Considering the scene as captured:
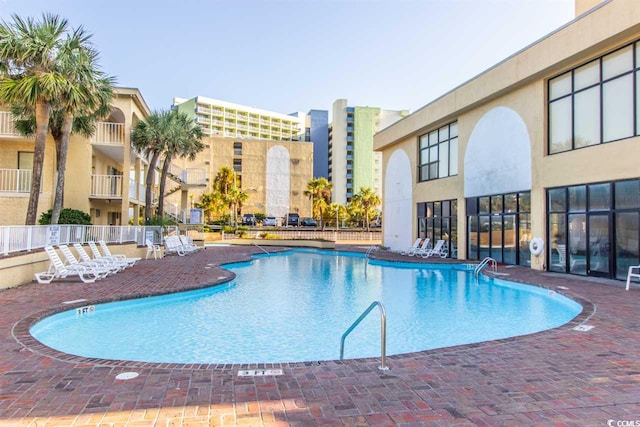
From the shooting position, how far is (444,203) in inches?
805

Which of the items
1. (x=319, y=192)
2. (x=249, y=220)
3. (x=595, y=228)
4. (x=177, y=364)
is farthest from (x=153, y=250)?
(x=319, y=192)

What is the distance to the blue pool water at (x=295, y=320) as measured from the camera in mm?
6430

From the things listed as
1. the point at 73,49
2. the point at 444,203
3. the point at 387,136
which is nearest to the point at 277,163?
the point at 387,136

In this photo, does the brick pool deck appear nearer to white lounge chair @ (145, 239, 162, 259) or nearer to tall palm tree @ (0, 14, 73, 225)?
tall palm tree @ (0, 14, 73, 225)

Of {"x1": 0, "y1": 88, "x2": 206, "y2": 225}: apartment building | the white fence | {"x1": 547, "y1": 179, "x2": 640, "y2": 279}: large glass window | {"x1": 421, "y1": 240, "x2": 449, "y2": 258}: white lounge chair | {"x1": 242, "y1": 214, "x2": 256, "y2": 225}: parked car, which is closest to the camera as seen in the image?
the white fence

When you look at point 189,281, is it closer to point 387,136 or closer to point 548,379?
point 548,379

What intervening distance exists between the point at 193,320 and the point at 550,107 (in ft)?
42.1

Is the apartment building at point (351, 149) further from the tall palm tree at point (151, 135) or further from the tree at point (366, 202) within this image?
the tall palm tree at point (151, 135)

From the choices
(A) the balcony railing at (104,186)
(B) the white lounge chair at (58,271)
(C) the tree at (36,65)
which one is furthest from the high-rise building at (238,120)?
(B) the white lounge chair at (58,271)

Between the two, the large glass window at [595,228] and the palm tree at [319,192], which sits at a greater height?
the palm tree at [319,192]

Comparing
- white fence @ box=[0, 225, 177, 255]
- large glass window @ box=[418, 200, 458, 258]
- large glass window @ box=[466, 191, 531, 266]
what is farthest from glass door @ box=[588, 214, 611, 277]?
white fence @ box=[0, 225, 177, 255]

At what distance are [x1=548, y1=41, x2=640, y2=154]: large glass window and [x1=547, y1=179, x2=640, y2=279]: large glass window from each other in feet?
4.72

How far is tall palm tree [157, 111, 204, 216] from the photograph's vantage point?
22156 mm

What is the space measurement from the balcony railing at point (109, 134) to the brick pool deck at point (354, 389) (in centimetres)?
1555
